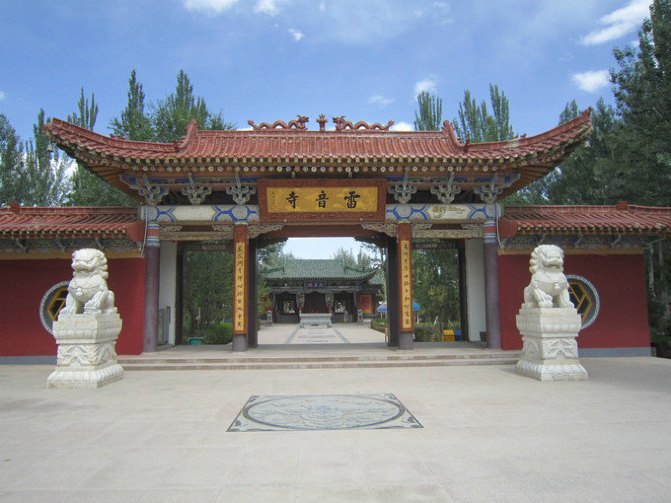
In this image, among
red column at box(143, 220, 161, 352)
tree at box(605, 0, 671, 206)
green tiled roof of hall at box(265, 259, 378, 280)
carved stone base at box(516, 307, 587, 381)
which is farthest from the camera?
green tiled roof of hall at box(265, 259, 378, 280)

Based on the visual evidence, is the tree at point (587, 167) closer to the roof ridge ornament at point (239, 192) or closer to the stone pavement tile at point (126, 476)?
the roof ridge ornament at point (239, 192)

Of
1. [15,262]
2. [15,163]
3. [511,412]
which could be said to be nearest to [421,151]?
[511,412]

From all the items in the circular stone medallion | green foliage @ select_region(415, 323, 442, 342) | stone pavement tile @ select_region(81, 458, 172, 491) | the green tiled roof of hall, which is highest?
the green tiled roof of hall

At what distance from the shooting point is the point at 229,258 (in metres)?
18.1

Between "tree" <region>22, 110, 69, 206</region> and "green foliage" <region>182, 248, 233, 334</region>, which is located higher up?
"tree" <region>22, 110, 69, 206</region>

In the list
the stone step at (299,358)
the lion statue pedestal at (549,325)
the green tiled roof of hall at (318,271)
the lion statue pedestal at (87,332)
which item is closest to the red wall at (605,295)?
the stone step at (299,358)

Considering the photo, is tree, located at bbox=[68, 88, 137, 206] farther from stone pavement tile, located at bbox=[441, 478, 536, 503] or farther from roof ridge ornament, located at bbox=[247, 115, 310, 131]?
stone pavement tile, located at bbox=[441, 478, 536, 503]

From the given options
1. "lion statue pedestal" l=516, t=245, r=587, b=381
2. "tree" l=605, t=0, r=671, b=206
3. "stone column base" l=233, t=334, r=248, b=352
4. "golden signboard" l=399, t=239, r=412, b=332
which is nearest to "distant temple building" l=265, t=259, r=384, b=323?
"tree" l=605, t=0, r=671, b=206

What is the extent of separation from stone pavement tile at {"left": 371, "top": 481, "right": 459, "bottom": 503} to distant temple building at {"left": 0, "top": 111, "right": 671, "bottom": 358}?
667 cm

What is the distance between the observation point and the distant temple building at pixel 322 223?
360 inches

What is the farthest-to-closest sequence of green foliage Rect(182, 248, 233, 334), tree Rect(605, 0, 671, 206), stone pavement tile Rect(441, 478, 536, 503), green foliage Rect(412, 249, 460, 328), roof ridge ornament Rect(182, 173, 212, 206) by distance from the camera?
green foliage Rect(412, 249, 460, 328)
green foliage Rect(182, 248, 233, 334)
tree Rect(605, 0, 671, 206)
roof ridge ornament Rect(182, 173, 212, 206)
stone pavement tile Rect(441, 478, 536, 503)

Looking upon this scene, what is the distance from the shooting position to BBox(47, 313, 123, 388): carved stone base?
6.64 m

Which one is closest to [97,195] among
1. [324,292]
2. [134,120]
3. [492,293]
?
[134,120]

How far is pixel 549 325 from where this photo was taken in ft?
22.7
